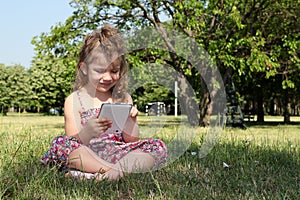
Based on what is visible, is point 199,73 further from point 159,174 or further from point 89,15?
point 159,174

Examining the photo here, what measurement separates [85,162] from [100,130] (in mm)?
306

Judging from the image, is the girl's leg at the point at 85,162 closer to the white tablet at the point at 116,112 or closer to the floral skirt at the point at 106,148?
the floral skirt at the point at 106,148

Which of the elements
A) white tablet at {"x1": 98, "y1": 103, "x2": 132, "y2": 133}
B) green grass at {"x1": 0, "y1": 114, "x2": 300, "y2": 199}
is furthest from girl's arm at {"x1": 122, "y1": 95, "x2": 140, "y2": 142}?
green grass at {"x1": 0, "y1": 114, "x2": 300, "y2": 199}

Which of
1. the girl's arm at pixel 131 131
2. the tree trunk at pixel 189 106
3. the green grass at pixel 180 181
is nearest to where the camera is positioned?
the green grass at pixel 180 181

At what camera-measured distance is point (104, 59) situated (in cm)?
356

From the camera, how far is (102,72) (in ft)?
11.6

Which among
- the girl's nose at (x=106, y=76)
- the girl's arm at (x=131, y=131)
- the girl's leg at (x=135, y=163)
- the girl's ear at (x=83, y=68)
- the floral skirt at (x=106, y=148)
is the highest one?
the girl's ear at (x=83, y=68)

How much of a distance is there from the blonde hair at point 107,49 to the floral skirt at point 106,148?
1.45ft

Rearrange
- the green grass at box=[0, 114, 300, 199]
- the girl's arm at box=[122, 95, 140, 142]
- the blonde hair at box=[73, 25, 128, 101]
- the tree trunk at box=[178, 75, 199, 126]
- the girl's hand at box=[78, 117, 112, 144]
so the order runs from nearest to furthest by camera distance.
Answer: the green grass at box=[0, 114, 300, 199], the girl's hand at box=[78, 117, 112, 144], the girl's arm at box=[122, 95, 140, 142], the blonde hair at box=[73, 25, 128, 101], the tree trunk at box=[178, 75, 199, 126]

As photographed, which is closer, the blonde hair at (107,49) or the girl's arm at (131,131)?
the girl's arm at (131,131)

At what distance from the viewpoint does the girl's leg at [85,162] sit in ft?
10.7

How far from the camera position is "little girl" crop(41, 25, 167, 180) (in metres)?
3.26

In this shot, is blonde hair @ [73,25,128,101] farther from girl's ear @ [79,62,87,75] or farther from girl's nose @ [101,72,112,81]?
girl's nose @ [101,72,112,81]

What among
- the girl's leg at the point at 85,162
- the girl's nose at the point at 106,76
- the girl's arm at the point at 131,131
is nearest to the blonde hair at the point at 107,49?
the girl's nose at the point at 106,76
